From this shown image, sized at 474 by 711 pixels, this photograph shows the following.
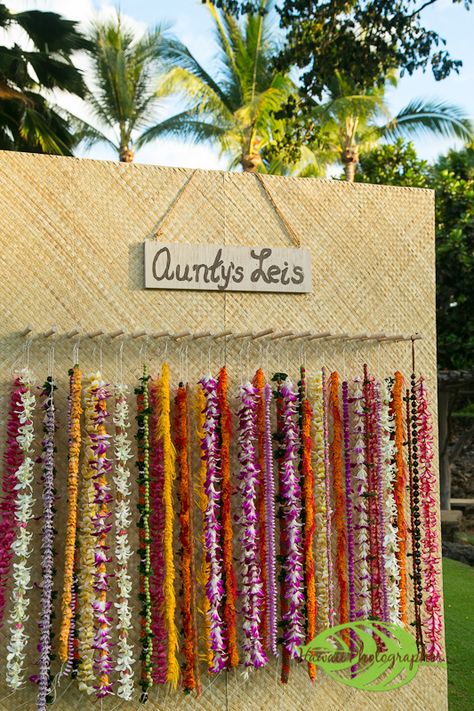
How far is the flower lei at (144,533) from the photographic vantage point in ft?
13.9

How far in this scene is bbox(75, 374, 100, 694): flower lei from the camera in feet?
13.6

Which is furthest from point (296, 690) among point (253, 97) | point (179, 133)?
point (179, 133)

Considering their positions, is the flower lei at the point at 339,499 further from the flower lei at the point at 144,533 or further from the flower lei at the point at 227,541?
the flower lei at the point at 144,533

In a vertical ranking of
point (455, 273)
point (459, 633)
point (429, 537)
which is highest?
point (455, 273)

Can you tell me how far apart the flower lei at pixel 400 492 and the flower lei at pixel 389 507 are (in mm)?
24

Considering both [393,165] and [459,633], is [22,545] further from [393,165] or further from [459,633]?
[393,165]

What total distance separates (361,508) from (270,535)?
609 millimetres

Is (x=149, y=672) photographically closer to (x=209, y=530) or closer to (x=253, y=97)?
(x=209, y=530)

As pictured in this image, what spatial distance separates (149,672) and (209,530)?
2.44ft

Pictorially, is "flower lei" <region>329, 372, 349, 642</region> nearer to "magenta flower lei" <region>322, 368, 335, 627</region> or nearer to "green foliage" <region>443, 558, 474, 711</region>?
"magenta flower lei" <region>322, 368, 335, 627</region>

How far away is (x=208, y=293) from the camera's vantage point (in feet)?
15.4

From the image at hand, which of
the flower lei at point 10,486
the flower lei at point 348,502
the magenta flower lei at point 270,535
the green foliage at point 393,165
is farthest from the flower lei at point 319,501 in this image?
the green foliage at point 393,165

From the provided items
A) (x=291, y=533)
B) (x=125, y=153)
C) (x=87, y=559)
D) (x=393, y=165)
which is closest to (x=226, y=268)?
(x=291, y=533)

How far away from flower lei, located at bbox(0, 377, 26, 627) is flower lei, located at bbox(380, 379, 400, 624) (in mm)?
1995
